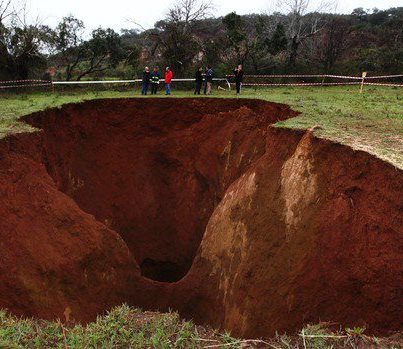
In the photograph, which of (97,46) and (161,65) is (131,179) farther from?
→ (97,46)

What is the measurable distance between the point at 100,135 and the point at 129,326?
10.6m

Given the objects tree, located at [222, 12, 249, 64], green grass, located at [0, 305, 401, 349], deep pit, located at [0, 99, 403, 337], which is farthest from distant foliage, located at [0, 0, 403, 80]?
green grass, located at [0, 305, 401, 349]

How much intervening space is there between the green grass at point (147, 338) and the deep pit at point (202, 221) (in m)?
1.95

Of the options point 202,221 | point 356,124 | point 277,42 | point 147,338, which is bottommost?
point 202,221

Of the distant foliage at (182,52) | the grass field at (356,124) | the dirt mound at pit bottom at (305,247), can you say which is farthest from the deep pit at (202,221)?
the distant foliage at (182,52)

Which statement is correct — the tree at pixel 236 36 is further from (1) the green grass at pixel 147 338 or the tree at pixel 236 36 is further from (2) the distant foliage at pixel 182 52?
(1) the green grass at pixel 147 338

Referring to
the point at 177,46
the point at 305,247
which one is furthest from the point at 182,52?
the point at 305,247

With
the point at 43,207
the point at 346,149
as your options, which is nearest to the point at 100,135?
the point at 43,207

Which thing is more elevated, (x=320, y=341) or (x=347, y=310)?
(x=320, y=341)

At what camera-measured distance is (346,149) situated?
761 cm

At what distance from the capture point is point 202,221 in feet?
45.8

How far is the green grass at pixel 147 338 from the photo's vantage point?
4105mm

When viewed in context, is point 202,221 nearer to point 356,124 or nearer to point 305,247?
point 356,124

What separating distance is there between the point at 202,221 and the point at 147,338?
31.6ft
